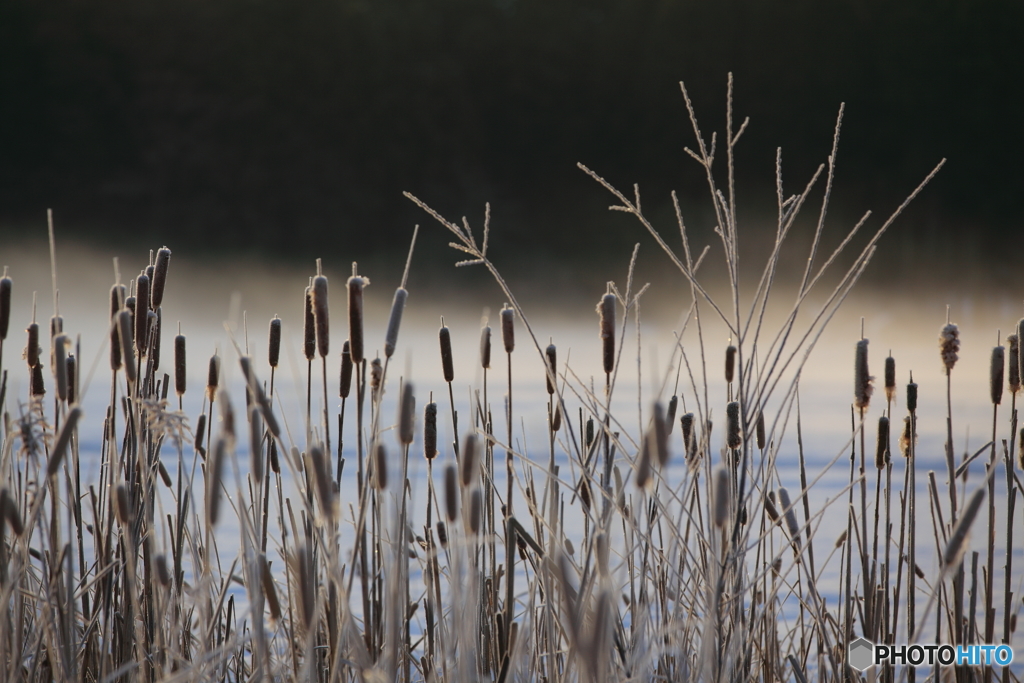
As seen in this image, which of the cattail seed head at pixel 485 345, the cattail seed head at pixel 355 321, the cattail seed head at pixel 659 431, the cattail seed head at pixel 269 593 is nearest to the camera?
the cattail seed head at pixel 659 431

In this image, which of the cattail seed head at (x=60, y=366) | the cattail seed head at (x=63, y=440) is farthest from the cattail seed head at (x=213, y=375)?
the cattail seed head at (x=63, y=440)

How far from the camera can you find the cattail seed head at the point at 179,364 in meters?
1.57

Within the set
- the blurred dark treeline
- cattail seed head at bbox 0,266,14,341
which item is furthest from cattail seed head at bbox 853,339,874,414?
the blurred dark treeline

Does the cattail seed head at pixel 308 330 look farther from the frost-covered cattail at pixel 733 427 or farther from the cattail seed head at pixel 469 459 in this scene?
the frost-covered cattail at pixel 733 427

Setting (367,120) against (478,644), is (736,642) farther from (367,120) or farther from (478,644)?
(367,120)

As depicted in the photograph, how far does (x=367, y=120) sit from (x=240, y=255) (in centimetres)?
301

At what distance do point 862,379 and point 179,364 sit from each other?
1.09 m

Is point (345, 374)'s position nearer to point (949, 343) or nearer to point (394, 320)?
point (394, 320)

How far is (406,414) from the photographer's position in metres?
1.07

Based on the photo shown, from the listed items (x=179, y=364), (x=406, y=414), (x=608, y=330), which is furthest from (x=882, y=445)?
(x=179, y=364)

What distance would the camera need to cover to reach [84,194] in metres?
16.3

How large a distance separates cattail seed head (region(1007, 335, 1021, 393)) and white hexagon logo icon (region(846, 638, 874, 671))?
0.50 m

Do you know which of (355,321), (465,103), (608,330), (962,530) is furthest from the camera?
(465,103)

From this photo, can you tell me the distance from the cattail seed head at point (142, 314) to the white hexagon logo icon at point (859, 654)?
126 cm
